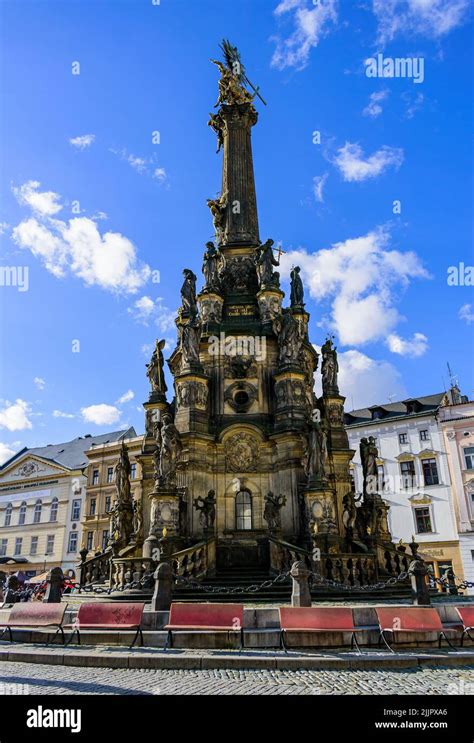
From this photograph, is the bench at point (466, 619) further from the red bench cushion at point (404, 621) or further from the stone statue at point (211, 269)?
the stone statue at point (211, 269)

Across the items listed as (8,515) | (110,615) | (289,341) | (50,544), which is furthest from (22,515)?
(110,615)

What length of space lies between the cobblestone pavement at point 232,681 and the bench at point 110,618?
148 cm

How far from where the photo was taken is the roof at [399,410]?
42062 millimetres

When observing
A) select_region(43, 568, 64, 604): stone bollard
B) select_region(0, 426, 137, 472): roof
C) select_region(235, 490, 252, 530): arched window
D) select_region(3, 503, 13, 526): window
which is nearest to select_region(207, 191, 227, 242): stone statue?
select_region(235, 490, 252, 530): arched window

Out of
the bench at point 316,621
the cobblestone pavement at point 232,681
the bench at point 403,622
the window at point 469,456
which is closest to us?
the cobblestone pavement at point 232,681

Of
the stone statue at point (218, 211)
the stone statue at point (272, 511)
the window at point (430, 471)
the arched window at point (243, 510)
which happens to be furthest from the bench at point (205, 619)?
the window at point (430, 471)

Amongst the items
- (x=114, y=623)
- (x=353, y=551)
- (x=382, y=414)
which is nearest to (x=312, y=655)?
(x=114, y=623)

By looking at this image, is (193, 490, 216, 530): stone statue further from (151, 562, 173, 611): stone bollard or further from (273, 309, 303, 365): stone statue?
(151, 562, 173, 611): stone bollard

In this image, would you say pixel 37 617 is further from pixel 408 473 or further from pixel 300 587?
pixel 408 473

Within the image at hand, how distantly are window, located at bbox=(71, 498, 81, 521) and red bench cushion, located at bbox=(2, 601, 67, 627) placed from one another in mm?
38995

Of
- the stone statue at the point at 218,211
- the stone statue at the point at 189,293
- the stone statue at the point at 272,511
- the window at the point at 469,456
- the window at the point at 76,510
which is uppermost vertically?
the stone statue at the point at 218,211

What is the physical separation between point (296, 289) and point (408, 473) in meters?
21.9

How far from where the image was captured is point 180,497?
18.1 m
